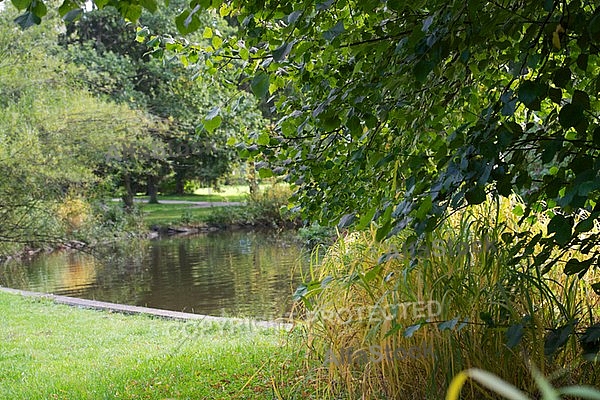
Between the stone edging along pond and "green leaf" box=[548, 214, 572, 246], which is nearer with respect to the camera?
"green leaf" box=[548, 214, 572, 246]

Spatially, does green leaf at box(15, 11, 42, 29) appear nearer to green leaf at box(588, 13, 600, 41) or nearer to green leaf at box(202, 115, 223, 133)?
green leaf at box(202, 115, 223, 133)

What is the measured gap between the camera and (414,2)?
8.58 feet

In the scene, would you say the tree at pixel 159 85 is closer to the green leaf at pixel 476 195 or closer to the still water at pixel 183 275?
the still water at pixel 183 275

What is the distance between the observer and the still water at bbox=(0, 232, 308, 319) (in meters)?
12.0

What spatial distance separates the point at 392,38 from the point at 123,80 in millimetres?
25516

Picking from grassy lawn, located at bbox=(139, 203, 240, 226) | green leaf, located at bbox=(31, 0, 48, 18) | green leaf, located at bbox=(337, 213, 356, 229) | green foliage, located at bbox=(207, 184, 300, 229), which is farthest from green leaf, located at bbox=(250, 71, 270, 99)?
grassy lawn, located at bbox=(139, 203, 240, 226)

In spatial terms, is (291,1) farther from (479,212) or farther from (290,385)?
(290,385)

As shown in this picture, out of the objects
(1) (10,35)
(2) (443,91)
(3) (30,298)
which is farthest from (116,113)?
(2) (443,91)

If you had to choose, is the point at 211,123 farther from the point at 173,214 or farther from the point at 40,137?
the point at 173,214

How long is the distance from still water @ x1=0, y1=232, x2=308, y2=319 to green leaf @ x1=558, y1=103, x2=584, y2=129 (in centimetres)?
698

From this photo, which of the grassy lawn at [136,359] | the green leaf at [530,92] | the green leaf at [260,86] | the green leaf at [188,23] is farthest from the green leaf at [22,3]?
the grassy lawn at [136,359]

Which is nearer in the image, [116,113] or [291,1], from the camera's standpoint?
[291,1]

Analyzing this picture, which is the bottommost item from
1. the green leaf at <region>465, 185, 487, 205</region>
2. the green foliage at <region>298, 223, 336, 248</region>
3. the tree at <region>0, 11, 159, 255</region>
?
the green foliage at <region>298, 223, 336, 248</region>

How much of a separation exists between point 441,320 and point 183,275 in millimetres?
12545
